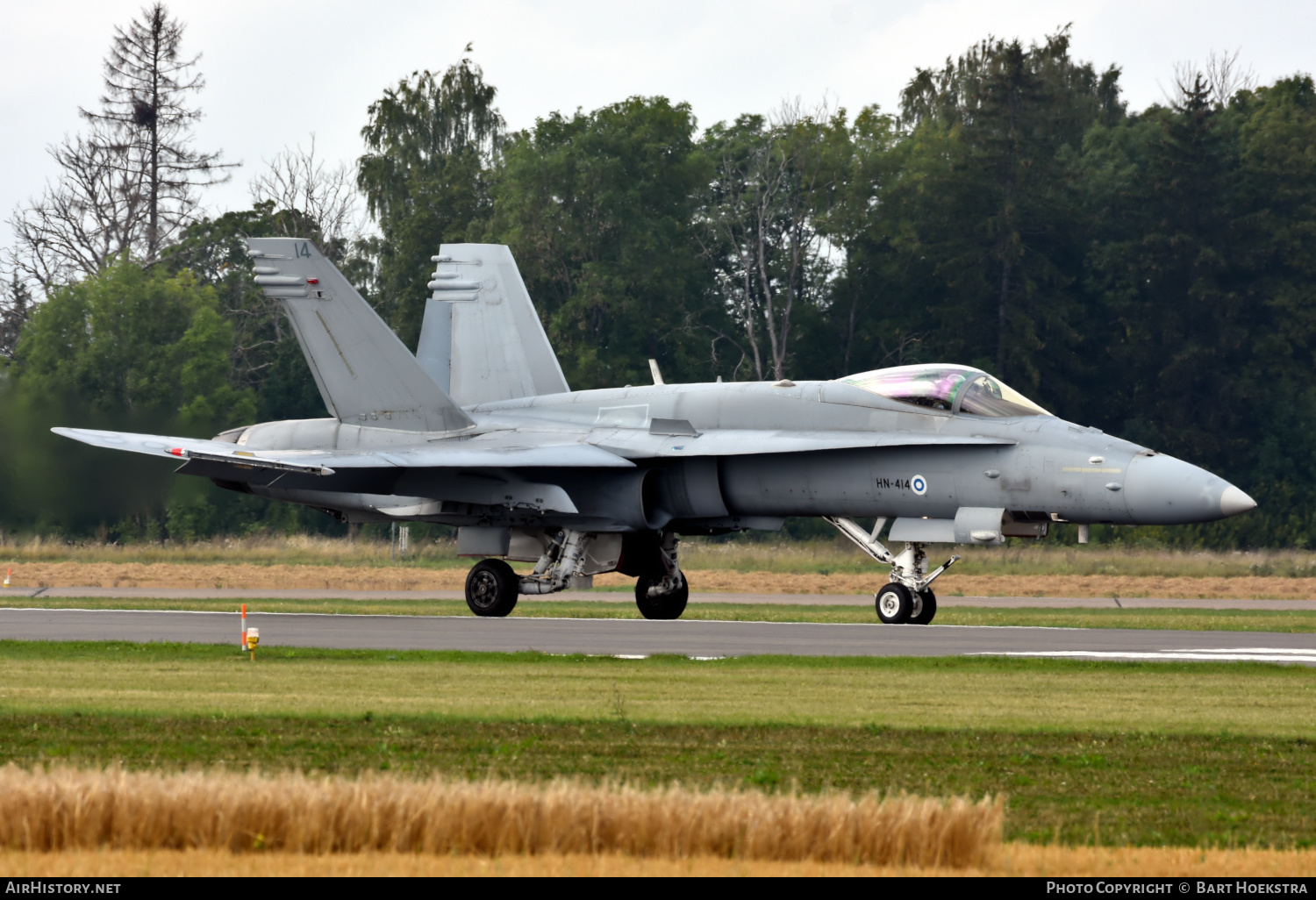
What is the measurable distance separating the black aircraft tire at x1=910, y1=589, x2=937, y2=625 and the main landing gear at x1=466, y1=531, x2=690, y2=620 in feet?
11.3

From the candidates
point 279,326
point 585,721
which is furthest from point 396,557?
point 585,721

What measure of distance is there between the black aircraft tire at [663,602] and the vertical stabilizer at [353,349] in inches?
128

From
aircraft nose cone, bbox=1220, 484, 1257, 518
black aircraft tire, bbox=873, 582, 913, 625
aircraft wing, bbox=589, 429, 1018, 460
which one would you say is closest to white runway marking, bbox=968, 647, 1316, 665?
aircraft nose cone, bbox=1220, 484, 1257, 518

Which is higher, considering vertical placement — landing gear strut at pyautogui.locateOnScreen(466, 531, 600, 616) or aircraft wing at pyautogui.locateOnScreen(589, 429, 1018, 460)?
aircraft wing at pyautogui.locateOnScreen(589, 429, 1018, 460)

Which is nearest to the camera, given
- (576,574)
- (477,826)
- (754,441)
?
(477,826)

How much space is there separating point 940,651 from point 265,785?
33.3ft

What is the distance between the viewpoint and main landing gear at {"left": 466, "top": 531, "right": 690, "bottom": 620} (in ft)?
67.1

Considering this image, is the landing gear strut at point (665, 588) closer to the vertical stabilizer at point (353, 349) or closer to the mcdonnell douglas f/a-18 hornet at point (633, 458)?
the mcdonnell douglas f/a-18 hornet at point (633, 458)

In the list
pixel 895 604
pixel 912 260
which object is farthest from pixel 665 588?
pixel 912 260

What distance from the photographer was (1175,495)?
16.7 meters

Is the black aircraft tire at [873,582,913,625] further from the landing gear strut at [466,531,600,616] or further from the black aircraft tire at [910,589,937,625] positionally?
the landing gear strut at [466,531,600,616]

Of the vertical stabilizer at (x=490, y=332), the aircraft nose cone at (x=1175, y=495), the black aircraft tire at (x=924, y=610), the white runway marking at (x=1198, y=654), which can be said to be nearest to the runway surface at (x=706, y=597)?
the vertical stabilizer at (x=490, y=332)

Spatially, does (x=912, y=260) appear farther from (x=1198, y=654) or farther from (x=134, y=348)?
(x=1198, y=654)

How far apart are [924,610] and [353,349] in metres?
8.37
